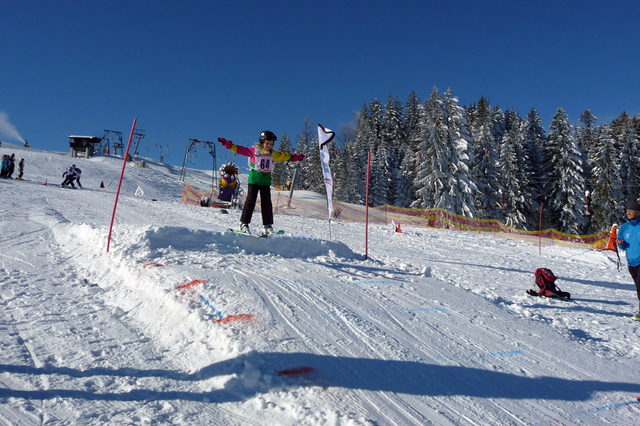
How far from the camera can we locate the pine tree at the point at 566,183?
37219 millimetres

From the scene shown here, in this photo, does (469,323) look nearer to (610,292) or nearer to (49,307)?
(49,307)

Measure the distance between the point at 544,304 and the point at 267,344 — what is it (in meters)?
4.72

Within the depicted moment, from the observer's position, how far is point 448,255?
10.6m

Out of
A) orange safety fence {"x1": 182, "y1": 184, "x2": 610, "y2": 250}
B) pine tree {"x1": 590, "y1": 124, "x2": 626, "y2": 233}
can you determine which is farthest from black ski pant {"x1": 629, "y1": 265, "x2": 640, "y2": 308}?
pine tree {"x1": 590, "y1": 124, "x2": 626, "y2": 233}

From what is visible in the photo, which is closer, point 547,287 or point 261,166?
point 547,287

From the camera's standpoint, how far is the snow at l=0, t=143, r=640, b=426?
2271 millimetres

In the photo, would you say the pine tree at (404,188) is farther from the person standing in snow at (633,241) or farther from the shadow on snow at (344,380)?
the shadow on snow at (344,380)

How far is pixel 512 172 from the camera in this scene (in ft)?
133

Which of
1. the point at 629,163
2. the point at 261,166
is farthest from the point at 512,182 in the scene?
the point at 261,166

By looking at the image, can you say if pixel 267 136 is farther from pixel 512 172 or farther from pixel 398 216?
pixel 512 172

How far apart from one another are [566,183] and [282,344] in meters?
44.9

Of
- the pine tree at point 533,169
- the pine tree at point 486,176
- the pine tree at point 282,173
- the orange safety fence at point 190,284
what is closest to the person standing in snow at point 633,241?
the orange safety fence at point 190,284

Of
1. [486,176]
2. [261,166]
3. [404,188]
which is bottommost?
[261,166]

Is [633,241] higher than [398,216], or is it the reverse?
[398,216]
